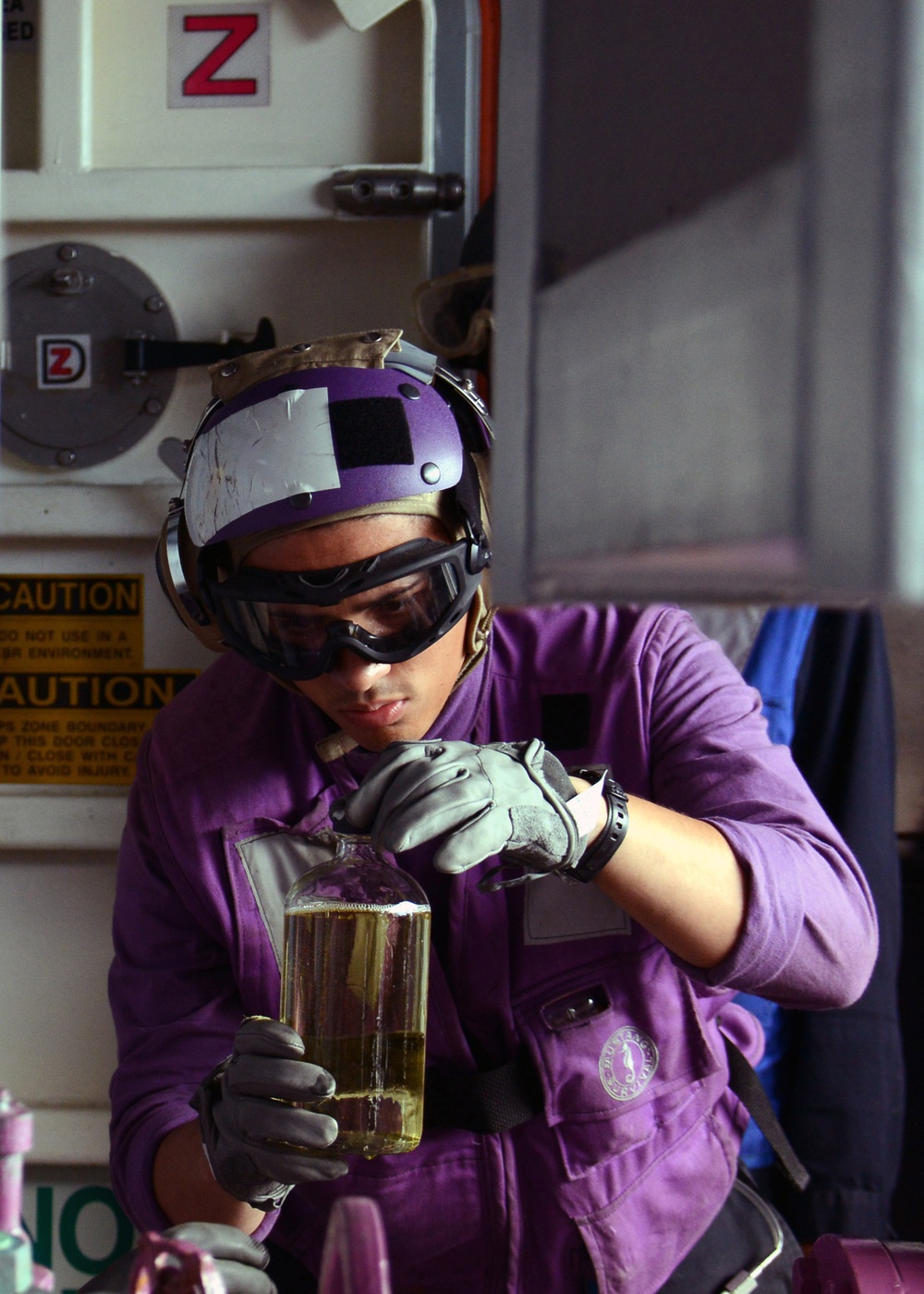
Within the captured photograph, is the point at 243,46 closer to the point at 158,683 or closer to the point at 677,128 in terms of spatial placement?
the point at 158,683

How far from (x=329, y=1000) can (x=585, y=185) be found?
85 cm

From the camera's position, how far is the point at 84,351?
6.15 feet

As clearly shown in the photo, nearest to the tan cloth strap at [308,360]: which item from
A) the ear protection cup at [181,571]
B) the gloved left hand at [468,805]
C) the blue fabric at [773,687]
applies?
the ear protection cup at [181,571]

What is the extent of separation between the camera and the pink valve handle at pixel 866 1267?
3.02 ft

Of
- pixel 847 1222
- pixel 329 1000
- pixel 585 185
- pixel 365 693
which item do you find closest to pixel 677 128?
pixel 585 185

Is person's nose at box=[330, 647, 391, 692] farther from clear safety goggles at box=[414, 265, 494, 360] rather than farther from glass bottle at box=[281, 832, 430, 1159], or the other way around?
clear safety goggles at box=[414, 265, 494, 360]

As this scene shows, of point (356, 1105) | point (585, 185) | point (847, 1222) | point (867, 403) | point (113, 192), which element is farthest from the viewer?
point (113, 192)

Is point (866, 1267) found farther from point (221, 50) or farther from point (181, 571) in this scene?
point (221, 50)

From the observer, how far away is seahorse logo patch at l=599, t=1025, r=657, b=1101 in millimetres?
1385

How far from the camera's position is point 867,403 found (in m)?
0.57

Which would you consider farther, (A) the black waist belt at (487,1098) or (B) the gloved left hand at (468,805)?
(A) the black waist belt at (487,1098)

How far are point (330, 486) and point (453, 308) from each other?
618 millimetres

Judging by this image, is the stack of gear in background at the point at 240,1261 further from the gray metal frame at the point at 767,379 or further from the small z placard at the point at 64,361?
the small z placard at the point at 64,361

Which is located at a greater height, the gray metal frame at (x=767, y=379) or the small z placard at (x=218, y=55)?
the small z placard at (x=218, y=55)
